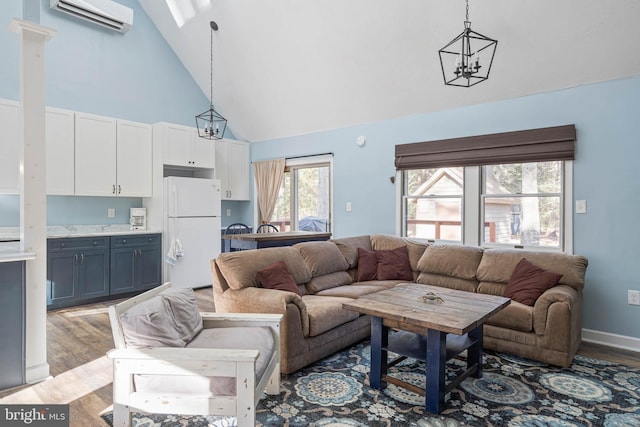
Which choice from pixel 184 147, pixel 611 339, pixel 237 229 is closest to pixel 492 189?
pixel 611 339

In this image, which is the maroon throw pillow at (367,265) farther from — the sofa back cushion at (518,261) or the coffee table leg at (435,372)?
the coffee table leg at (435,372)

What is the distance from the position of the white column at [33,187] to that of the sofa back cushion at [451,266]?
3.35 m

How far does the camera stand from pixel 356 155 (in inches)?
212

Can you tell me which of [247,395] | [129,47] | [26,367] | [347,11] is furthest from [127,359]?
[129,47]

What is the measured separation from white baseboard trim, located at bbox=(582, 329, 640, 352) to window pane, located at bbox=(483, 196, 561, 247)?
873 millimetres

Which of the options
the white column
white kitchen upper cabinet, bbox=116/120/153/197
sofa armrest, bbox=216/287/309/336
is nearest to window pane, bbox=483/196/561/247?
sofa armrest, bbox=216/287/309/336

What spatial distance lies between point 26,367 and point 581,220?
15.5 feet

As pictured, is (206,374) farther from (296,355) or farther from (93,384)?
(93,384)

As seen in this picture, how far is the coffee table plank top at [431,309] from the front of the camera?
2320 millimetres

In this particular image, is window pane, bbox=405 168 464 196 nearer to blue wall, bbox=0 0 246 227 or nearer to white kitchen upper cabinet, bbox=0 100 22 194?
blue wall, bbox=0 0 246 227

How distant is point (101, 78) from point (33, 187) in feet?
10.5

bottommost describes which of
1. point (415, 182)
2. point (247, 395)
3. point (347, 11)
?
point (247, 395)

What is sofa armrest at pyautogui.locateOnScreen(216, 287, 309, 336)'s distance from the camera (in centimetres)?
282

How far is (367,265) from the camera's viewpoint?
14.1ft
